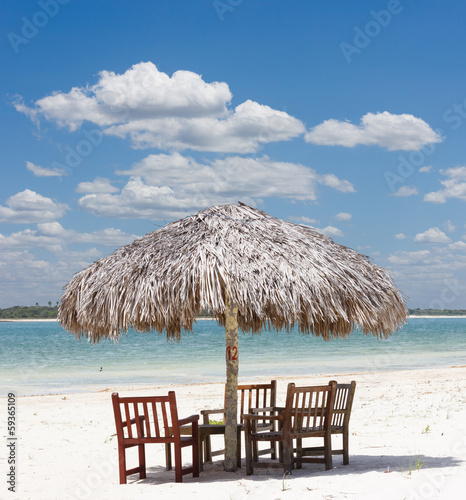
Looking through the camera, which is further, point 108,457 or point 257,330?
point 108,457

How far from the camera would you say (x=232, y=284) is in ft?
16.2

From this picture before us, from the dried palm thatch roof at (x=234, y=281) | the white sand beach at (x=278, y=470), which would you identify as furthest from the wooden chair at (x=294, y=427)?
the dried palm thatch roof at (x=234, y=281)

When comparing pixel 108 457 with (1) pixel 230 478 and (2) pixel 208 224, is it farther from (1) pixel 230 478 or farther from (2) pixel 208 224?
(2) pixel 208 224

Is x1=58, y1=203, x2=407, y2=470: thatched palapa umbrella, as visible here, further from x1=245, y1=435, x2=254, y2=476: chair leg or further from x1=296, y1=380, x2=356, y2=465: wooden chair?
x1=296, y1=380, x2=356, y2=465: wooden chair

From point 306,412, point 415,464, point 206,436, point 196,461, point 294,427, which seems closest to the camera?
point 294,427

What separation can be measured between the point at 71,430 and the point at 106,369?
658 inches

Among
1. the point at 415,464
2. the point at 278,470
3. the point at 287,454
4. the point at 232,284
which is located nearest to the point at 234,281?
the point at 232,284

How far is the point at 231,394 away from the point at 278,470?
85cm

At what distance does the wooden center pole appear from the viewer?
5691 millimetres

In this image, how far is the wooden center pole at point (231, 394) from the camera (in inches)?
224

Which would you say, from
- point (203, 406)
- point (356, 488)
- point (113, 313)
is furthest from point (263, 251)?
point (203, 406)

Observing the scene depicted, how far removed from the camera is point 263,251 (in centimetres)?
524

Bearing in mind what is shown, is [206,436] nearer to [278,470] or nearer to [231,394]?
[231,394]

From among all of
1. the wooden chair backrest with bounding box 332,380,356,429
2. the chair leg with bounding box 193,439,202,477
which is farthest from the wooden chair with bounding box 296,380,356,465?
the chair leg with bounding box 193,439,202,477
